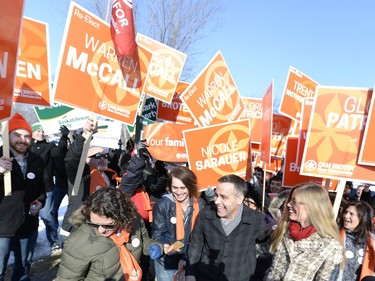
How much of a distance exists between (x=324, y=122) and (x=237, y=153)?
3.81 ft

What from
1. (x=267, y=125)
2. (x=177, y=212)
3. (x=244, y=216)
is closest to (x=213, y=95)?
(x=267, y=125)

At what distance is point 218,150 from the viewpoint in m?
4.28

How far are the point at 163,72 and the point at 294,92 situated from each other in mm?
2822

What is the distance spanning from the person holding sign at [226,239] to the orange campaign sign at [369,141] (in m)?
1.51

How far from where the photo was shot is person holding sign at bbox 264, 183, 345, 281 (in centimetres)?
224

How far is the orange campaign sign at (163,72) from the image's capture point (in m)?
6.42

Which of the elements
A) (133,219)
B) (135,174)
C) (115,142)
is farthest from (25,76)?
(115,142)

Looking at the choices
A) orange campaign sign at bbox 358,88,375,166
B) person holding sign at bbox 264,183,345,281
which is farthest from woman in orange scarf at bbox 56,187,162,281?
orange campaign sign at bbox 358,88,375,166

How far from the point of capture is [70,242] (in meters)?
2.18

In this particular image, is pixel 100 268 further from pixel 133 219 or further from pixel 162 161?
pixel 162 161

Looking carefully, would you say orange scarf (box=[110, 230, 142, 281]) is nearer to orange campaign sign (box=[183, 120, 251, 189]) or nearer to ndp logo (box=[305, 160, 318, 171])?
orange campaign sign (box=[183, 120, 251, 189])

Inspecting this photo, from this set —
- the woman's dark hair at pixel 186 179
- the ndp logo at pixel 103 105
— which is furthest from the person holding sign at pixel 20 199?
the woman's dark hair at pixel 186 179

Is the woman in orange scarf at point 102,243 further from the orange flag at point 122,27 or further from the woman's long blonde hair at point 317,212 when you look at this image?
the orange flag at point 122,27

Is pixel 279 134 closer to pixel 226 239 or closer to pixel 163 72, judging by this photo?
pixel 163 72
